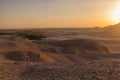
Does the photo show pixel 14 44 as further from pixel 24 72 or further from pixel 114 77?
pixel 114 77

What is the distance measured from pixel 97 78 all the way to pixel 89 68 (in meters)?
1.65

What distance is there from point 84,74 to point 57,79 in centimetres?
111

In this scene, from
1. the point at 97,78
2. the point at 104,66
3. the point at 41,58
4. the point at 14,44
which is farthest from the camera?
the point at 14,44

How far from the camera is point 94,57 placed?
23000mm

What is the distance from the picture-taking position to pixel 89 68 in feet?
39.1

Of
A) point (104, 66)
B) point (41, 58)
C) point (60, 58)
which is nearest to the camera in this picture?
point (104, 66)

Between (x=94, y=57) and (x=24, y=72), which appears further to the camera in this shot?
(x=94, y=57)

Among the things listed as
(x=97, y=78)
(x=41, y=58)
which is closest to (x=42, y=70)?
(x=97, y=78)

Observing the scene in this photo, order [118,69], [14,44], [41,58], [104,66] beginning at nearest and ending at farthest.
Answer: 1. [118,69]
2. [104,66]
3. [41,58]
4. [14,44]

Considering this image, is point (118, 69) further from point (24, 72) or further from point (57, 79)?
point (24, 72)

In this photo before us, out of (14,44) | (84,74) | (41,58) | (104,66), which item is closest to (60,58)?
(41,58)

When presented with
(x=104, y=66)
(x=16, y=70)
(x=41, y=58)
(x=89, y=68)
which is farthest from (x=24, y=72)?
(x=41, y=58)

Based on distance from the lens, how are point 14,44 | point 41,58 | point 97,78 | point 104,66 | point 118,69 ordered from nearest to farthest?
point 97,78
point 118,69
point 104,66
point 41,58
point 14,44

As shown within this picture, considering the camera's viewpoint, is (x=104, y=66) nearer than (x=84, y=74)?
No
